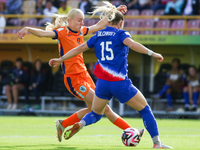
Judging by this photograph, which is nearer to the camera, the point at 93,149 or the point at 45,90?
the point at 93,149

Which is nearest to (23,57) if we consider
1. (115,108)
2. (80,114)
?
(115,108)

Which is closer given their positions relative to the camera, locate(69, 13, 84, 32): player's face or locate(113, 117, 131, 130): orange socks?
locate(113, 117, 131, 130): orange socks

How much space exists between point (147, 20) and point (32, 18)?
5117 mm

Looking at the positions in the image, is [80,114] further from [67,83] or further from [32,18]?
[32,18]

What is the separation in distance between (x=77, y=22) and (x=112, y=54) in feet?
4.61

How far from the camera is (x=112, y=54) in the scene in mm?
5258

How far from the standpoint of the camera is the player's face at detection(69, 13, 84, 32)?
6.34m

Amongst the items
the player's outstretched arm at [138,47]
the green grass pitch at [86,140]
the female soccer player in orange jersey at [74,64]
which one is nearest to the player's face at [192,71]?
the green grass pitch at [86,140]

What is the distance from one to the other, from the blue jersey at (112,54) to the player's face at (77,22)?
3.67 ft

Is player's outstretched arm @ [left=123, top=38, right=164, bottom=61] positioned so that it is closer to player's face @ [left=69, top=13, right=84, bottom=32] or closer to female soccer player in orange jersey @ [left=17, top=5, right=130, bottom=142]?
female soccer player in orange jersey @ [left=17, top=5, right=130, bottom=142]

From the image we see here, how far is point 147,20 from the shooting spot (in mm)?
15711

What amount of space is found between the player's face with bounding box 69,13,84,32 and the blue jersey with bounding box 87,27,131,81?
112 centimetres

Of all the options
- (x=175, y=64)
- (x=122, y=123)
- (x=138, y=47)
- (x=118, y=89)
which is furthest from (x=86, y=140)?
(x=175, y=64)

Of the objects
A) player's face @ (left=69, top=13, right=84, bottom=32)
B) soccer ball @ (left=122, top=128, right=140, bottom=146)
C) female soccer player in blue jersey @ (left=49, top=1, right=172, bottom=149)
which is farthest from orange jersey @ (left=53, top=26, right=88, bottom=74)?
soccer ball @ (left=122, top=128, right=140, bottom=146)
